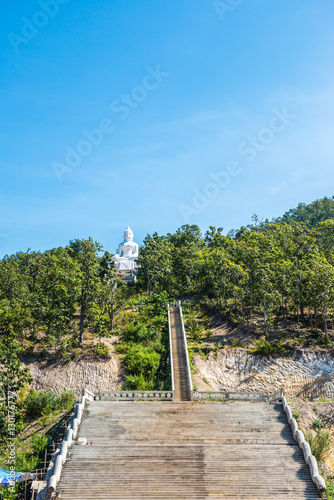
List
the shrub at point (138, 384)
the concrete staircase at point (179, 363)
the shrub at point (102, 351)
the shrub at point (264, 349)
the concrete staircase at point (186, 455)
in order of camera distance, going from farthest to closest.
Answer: the shrub at point (264, 349), the shrub at point (102, 351), the shrub at point (138, 384), the concrete staircase at point (179, 363), the concrete staircase at point (186, 455)

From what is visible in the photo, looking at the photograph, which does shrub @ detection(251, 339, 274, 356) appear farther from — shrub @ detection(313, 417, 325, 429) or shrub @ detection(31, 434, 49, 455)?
shrub @ detection(31, 434, 49, 455)

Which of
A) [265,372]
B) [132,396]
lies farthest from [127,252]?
[132,396]

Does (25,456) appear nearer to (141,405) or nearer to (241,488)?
(141,405)

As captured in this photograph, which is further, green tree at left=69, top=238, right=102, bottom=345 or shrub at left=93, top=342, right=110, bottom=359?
green tree at left=69, top=238, right=102, bottom=345

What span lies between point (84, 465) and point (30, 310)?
16661mm

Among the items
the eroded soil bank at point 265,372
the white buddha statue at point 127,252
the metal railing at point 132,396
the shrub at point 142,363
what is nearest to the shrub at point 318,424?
the eroded soil bank at point 265,372

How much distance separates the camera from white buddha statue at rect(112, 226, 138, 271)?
67.9 metres

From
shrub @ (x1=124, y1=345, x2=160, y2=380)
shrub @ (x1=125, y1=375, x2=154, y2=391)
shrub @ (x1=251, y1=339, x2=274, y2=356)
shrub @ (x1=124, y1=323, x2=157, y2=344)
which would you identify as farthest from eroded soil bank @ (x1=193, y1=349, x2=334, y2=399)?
shrub @ (x1=124, y1=323, x2=157, y2=344)

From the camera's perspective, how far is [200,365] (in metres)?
28.6

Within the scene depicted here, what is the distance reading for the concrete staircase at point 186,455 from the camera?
14.5 metres

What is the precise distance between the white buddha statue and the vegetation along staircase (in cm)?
4716

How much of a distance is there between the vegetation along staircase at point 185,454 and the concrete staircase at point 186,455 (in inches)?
1.4

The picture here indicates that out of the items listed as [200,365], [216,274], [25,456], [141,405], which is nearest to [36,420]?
[25,456]

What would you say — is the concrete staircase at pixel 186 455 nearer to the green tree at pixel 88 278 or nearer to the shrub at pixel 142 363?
the shrub at pixel 142 363
